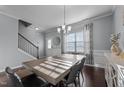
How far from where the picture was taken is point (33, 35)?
6727 millimetres

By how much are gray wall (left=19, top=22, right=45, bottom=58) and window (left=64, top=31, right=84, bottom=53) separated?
249 cm

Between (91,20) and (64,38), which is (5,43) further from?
(91,20)

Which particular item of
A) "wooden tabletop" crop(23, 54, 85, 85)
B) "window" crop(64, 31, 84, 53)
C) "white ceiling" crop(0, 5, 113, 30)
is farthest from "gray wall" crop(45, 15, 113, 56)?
"wooden tabletop" crop(23, 54, 85, 85)

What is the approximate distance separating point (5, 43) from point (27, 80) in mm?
2783

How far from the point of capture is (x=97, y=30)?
4422 millimetres

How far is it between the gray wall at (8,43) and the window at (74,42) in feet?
9.50

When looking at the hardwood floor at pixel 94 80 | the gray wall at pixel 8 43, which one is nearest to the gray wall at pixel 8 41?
the gray wall at pixel 8 43

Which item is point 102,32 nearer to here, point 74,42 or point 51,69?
point 74,42

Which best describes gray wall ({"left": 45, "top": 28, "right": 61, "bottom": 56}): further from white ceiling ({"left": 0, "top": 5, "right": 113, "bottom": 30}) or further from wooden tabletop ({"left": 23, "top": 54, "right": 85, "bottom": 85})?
wooden tabletop ({"left": 23, "top": 54, "right": 85, "bottom": 85})

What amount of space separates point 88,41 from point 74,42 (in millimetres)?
1005

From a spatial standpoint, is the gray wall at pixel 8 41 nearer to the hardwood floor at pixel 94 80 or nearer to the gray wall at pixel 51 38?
the gray wall at pixel 51 38

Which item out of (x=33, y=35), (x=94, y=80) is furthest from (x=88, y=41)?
(x=33, y=35)

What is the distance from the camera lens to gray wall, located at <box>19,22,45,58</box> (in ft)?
18.7
